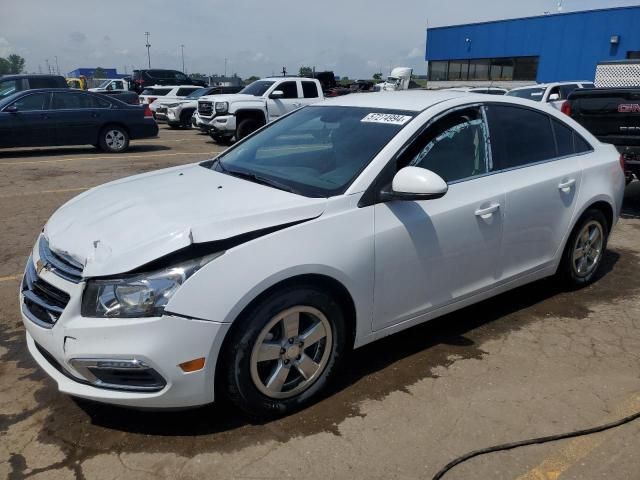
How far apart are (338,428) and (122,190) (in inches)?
76.4

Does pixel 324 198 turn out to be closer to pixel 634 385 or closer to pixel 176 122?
pixel 634 385

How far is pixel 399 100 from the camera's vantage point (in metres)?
3.88

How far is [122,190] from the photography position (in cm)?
352

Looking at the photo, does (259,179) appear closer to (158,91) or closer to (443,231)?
(443,231)

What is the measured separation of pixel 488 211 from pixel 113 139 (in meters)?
12.0

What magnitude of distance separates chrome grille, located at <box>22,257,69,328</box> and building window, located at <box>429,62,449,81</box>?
46358 mm

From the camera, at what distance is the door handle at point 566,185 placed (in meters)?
4.19

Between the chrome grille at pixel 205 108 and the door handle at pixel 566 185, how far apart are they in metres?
12.9

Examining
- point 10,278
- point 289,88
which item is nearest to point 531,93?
point 289,88

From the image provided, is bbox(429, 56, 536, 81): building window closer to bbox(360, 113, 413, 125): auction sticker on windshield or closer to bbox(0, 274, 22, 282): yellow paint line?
bbox(360, 113, 413, 125): auction sticker on windshield

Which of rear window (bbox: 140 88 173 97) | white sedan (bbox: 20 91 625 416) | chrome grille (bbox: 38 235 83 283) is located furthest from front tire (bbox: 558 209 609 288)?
rear window (bbox: 140 88 173 97)

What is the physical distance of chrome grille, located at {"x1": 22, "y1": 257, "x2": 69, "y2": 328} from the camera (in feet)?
8.94

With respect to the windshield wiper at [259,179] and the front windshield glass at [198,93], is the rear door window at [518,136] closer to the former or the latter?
the windshield wiper at [259,179]

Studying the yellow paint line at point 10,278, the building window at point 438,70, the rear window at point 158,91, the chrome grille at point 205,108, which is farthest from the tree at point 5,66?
the yellow paint line at point 10,278
